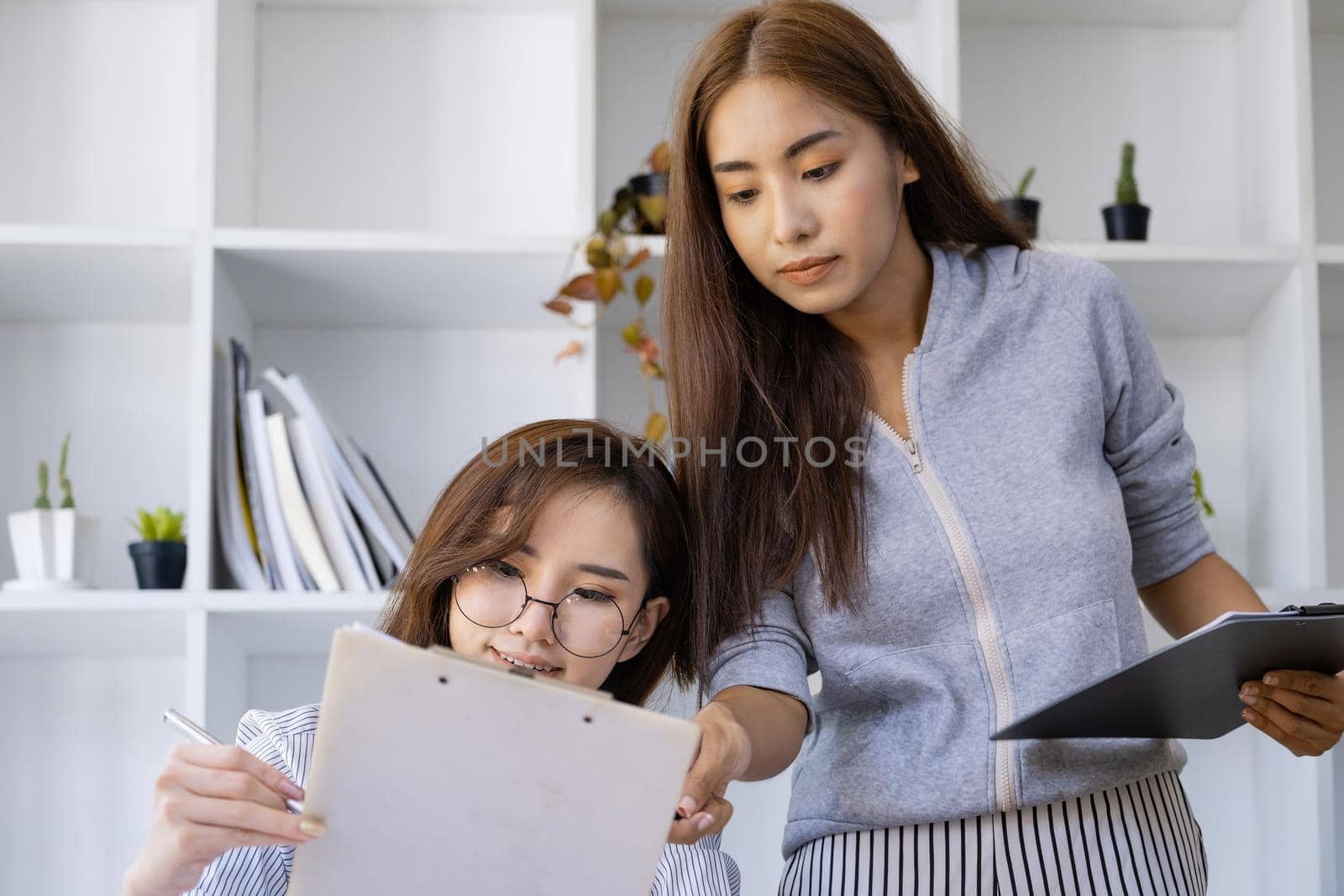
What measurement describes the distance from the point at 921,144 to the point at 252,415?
828mm

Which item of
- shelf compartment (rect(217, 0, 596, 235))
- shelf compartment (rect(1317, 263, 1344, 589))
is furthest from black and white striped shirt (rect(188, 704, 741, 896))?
shelf compartment (rect(1317, 263, 1344, 589))

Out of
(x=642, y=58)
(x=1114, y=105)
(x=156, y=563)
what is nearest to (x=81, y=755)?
(x=156, y=563)

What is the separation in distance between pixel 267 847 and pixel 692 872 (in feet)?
1.15

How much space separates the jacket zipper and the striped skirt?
33 millimetres

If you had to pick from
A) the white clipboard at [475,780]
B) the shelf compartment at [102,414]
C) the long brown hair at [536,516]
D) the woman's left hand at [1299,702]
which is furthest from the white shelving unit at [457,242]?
the white clipboard at [475,780]

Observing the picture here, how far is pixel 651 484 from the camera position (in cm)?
119

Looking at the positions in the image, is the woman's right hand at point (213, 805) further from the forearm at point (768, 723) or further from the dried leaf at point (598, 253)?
the dried leaf at point (598, 253)

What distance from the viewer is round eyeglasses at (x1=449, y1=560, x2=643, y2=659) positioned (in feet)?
3.49

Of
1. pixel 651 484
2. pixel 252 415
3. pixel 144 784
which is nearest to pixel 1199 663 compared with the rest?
pixel 651 484

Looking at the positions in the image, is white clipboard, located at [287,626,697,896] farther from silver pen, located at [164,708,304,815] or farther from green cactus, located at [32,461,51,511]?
green cactus, located at [32,461,51,511]

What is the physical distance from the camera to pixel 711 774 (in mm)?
865

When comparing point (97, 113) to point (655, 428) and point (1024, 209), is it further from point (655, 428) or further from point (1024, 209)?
point (1024, 209)

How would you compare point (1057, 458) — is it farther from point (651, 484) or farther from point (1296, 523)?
point (1296, 523)

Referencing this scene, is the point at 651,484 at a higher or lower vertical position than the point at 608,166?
lower
